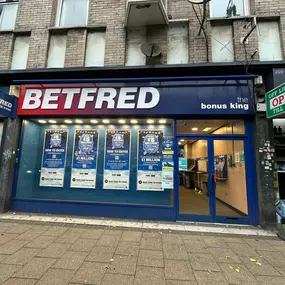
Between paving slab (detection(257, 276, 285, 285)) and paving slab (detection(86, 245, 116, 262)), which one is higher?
paving slab (detection(86, 245, 116, 262))

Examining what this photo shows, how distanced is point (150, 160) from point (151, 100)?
6.20ft

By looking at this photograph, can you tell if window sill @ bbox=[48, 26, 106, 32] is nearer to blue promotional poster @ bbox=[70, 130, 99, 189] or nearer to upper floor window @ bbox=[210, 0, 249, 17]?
blue promotional poster @ bbox=[70, 130, 99, 189]

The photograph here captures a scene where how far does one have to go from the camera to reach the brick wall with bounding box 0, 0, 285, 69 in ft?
18.3

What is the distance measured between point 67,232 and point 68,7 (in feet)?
24.9

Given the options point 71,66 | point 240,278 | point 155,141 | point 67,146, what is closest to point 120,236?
point 240,278

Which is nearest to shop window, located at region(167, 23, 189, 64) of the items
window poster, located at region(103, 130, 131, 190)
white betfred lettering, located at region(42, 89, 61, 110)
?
window poster, located at region(103, 130, 131, 190)

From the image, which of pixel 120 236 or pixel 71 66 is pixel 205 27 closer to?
pixel 71 66

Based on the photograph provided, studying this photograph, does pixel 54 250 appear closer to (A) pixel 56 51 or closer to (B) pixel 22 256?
(B) pixel 22 256

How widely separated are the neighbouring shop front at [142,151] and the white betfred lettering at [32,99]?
0.12ft

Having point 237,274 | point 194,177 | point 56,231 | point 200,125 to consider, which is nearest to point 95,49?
point 200,125

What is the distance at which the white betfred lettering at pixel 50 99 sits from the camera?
5898 millimetres

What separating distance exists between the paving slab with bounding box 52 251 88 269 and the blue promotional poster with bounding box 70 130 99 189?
8.20 feet

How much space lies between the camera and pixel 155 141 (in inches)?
230

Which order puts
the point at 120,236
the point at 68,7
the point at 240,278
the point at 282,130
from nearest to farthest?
the point at 240,278 → the point at 120,236 → the point at 282,130 → the point at 68,7
